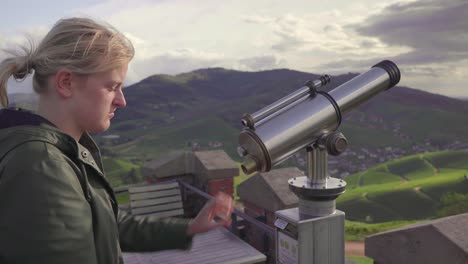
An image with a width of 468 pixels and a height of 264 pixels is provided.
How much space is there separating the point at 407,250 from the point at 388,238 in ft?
0.41

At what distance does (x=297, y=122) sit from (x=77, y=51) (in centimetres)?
102

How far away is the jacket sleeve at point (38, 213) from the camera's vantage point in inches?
39.3

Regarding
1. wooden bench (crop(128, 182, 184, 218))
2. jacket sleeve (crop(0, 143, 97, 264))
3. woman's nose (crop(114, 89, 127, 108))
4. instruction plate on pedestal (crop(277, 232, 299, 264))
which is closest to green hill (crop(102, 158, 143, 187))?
wooden bench (crop(128, 182, 184, 218))

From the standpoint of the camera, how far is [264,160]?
5.89ft

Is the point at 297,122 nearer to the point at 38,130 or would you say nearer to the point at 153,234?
the point at 153,234

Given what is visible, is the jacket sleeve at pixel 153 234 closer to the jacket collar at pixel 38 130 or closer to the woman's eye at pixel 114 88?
the jacket collar at pixel 38 130

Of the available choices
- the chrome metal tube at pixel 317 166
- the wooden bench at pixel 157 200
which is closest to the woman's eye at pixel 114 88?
the chrome metal tube at pixel 317 166

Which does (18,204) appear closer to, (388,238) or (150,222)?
(150,222)

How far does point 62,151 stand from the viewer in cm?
123

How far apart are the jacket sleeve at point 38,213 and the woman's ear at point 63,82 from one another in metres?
0.28

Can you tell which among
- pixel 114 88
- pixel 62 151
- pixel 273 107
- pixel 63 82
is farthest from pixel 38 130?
→ pixel 273 107

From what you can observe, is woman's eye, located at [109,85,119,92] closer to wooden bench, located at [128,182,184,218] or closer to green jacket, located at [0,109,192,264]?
green jacket, located at [0,109,192,264]

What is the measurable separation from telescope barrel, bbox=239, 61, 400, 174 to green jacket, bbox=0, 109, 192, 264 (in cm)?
73

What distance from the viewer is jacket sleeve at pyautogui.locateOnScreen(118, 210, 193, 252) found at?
1.83m
